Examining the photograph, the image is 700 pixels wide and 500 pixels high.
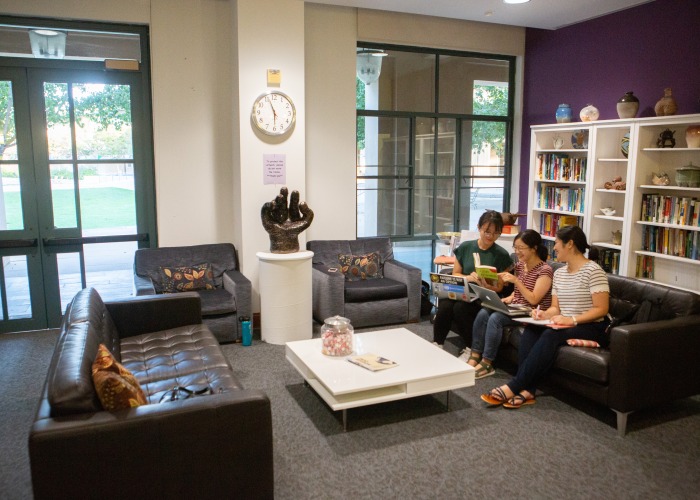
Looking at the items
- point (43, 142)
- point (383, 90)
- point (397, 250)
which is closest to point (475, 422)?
point (397, 250)

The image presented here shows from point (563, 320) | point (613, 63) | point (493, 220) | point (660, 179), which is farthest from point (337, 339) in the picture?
point (613, 63)

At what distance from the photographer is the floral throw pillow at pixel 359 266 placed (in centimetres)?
556

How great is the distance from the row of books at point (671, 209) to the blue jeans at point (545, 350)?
1554mm

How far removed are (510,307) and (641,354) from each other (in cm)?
99

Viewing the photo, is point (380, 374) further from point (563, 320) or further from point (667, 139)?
point (667, 139)

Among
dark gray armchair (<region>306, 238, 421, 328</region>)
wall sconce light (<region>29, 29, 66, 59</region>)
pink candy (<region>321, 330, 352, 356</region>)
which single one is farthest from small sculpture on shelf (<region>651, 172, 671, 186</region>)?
wall sconce light (<region>29, 29, 66, 59</region>)

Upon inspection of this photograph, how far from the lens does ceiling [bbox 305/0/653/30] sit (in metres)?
5.12

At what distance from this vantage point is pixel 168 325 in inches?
154

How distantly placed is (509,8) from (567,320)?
10.3 feet

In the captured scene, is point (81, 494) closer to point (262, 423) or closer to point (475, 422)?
point (262, 423)

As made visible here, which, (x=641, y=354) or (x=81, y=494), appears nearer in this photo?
(x=81, y=494)

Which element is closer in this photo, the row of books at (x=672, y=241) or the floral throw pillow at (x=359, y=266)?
the row of books at (x=672, y=241)

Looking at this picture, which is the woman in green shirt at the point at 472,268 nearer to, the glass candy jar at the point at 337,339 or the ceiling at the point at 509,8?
the glass candy jar at the point at 337,339

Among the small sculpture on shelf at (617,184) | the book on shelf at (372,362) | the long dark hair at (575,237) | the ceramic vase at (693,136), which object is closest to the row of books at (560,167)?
the small sculpture on shelf at (617,184)
